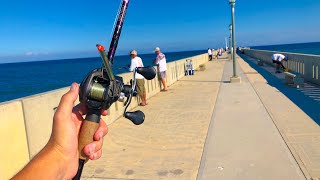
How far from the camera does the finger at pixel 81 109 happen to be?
155 centimetres

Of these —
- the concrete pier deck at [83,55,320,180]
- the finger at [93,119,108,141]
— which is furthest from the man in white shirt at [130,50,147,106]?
the finger at [93,119,108,141]

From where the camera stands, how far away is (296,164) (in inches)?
179

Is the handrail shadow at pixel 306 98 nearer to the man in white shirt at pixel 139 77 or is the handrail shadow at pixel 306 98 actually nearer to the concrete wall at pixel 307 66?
the concrete wall at pixel 307 66

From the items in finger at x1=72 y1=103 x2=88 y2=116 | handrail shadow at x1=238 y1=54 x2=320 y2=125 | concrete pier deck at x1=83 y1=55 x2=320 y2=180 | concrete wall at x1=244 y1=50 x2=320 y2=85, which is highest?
finger at x1=72 y1=103 x2=88 y2=116

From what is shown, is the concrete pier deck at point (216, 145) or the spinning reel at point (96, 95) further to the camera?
the concrete pier deck at point (216, 145)

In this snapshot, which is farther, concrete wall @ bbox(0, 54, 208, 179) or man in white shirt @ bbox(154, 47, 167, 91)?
man in white shirt @ bbox(154, 47, 167, 91)

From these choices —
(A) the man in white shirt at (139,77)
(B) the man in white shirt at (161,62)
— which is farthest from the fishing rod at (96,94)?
(B) the man in white shirt at (161,62)

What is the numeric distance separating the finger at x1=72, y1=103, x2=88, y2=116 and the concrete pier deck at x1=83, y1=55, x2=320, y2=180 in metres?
3.05

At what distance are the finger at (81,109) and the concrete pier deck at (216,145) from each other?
305cm

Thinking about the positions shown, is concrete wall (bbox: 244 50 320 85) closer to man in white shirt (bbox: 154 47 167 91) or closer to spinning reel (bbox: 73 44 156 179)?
man in white shirt (bbox: 154 47 167 91)

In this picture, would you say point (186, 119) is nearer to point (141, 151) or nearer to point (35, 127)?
point (141, 151)

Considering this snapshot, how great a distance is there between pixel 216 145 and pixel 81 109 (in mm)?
4341

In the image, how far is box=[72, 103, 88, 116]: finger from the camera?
5.09 feet

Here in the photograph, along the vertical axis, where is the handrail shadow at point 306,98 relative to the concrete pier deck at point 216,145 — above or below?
above
